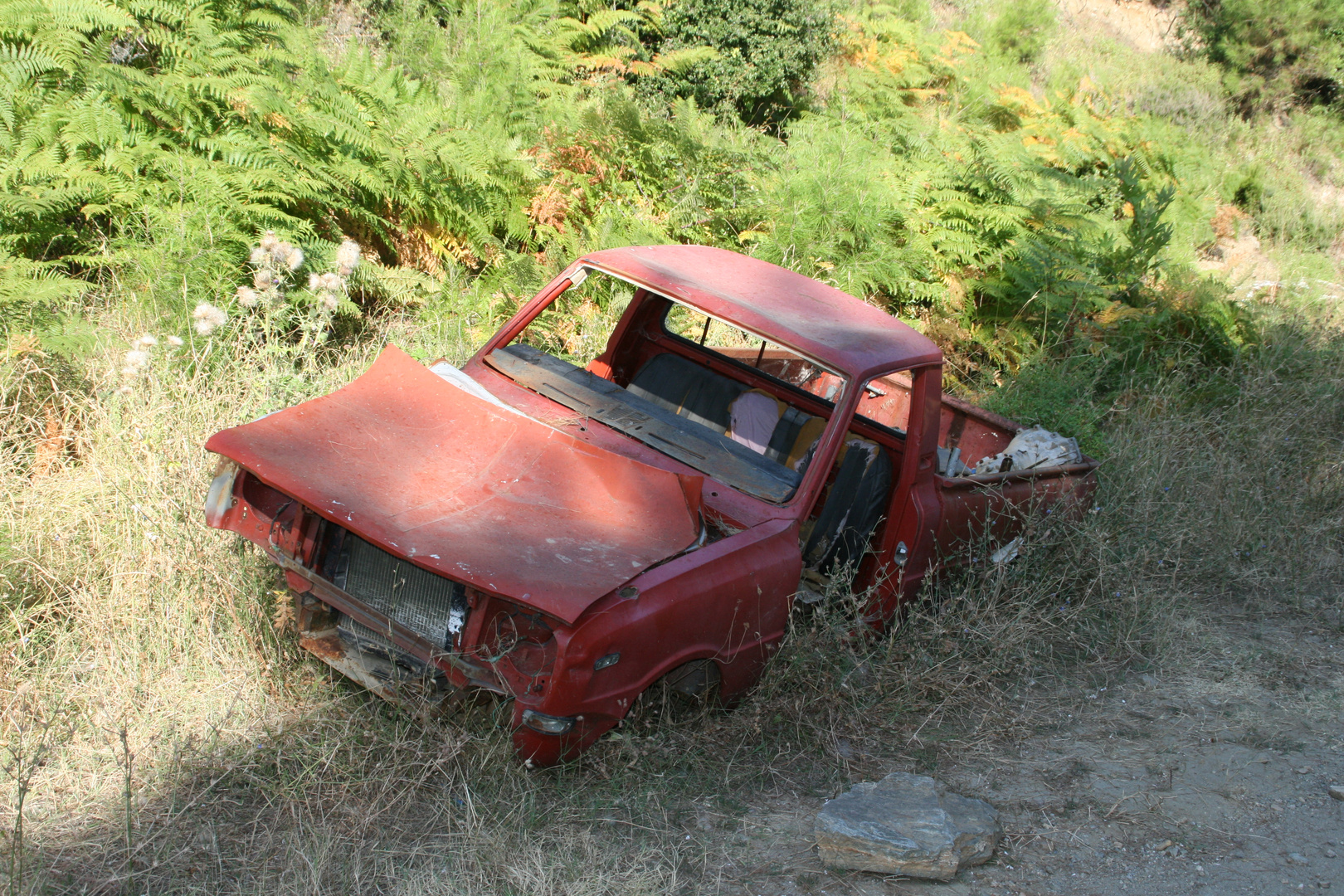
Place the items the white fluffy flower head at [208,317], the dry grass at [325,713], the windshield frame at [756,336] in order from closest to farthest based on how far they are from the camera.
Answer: the dry grass at [325,713]
the windshield frame at [756,336]
the white fluffy flower head at [208,317]

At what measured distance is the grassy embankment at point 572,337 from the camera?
2.98m

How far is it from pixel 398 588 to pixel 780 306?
6.39 ft

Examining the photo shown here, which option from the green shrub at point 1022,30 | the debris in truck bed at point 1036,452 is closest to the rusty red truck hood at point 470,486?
the debris in truck bed at point 1036,452

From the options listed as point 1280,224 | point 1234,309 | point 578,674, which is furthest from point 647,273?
point 1280,224

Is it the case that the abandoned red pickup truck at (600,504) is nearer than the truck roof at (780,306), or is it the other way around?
the abandoned red pickup truck at (600,504)

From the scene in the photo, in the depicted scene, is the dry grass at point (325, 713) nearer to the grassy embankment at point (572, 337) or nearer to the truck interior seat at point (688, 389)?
the grassy embankment at point (572, 337)

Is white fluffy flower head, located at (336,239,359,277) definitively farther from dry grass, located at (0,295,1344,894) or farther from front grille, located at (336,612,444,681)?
front grille, located at (336,612,444,681)

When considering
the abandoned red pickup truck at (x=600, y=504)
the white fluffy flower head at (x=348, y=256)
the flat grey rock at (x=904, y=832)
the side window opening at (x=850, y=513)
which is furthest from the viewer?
the white fluffy flower head at (x=348, y=256)

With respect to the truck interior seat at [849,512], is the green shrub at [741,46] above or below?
above

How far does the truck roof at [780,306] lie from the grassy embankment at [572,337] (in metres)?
1.08

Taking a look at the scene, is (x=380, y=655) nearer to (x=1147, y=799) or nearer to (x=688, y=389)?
(x=688, y=389)

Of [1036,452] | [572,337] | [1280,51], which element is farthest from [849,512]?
[1280,51]

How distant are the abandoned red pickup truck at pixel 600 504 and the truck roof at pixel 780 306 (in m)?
0.01

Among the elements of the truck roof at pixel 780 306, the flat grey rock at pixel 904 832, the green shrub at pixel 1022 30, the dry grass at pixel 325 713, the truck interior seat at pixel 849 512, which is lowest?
the dry grass at pixel 325 713
